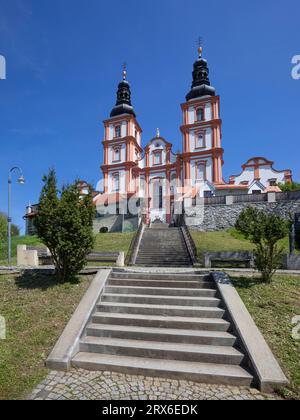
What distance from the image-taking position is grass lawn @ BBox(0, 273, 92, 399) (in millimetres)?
3928

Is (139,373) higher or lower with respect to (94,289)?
lower

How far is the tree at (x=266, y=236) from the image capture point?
7090 mm

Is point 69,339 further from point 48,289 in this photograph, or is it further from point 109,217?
point 109,217

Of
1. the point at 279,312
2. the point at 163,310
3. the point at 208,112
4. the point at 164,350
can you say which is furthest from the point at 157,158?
the point at 164,350

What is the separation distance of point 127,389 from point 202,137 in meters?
36.8

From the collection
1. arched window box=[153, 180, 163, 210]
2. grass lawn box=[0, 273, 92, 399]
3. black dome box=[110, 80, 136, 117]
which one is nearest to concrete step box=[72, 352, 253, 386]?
grass lawn box=[0, 273, 92, 399]

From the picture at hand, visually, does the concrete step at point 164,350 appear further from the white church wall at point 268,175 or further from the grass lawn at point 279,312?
the white church wall at point 268,175

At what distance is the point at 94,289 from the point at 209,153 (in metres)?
32.3

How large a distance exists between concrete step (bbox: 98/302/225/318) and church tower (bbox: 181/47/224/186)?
2980 centimetres

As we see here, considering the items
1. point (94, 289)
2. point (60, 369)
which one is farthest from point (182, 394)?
point (94, 289)

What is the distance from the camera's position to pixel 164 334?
16.2 ft

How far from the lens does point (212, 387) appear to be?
3.85 m

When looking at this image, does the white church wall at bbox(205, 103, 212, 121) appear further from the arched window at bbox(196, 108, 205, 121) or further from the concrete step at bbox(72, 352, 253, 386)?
the concrete step at bbox(72, 352, 253, 386)

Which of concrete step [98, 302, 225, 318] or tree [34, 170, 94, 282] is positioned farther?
tree [34, 170, 94, 282]
